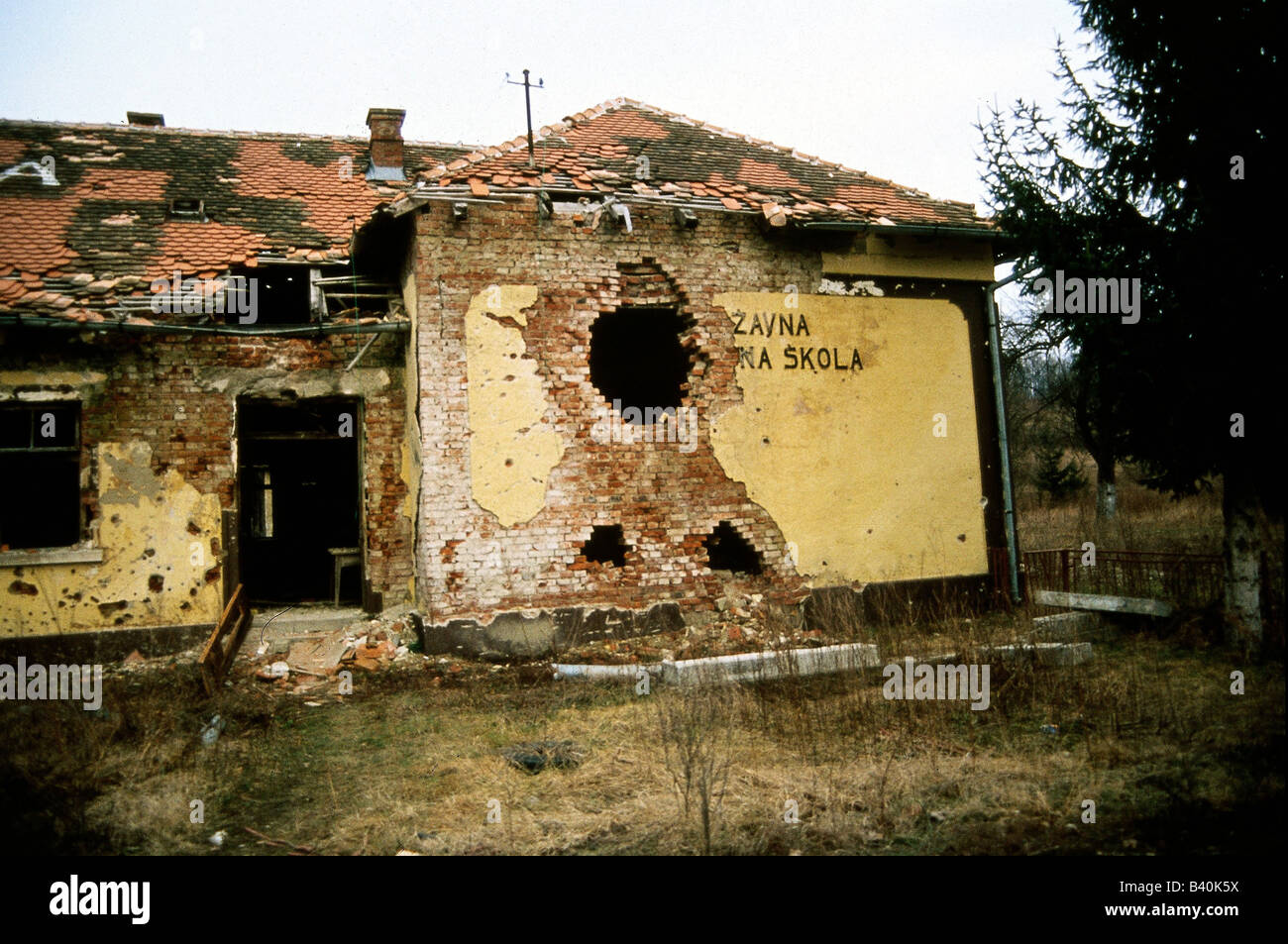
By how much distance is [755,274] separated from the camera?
31.7 ft

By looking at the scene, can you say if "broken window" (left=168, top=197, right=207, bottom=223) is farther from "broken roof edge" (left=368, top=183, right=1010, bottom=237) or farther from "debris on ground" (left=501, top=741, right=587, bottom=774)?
"debris on ground" (left=501, top=741, right=587, bottom=774)

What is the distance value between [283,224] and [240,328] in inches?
94.1

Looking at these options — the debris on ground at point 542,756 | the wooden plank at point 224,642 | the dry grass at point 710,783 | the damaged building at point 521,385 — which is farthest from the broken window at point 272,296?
the debris on ground at point 542,756

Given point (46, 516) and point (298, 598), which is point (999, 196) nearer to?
point (298, 598)

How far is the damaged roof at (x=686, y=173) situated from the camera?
9031 millimetres

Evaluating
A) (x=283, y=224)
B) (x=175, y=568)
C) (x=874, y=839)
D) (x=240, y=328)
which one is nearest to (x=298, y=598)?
(x=175, y=568)

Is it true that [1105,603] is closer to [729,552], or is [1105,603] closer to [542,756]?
[729,552]

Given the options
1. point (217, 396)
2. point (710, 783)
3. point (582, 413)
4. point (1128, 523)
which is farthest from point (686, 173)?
point (1128, 523)

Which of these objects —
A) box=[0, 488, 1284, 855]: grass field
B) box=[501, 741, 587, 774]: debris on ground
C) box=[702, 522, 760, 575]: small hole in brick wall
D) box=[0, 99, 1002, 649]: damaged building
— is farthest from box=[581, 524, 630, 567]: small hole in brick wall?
box=[501, 741, 587, 774]: debris on ground

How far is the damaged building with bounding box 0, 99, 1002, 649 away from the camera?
340 inches

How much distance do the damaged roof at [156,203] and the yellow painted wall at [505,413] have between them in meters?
2.12

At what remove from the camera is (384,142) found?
13047 mm

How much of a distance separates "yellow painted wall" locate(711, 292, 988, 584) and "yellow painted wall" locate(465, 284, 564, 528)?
6.89 ft

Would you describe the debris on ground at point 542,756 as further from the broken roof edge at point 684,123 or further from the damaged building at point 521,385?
the broken roof edge at point 684,123
